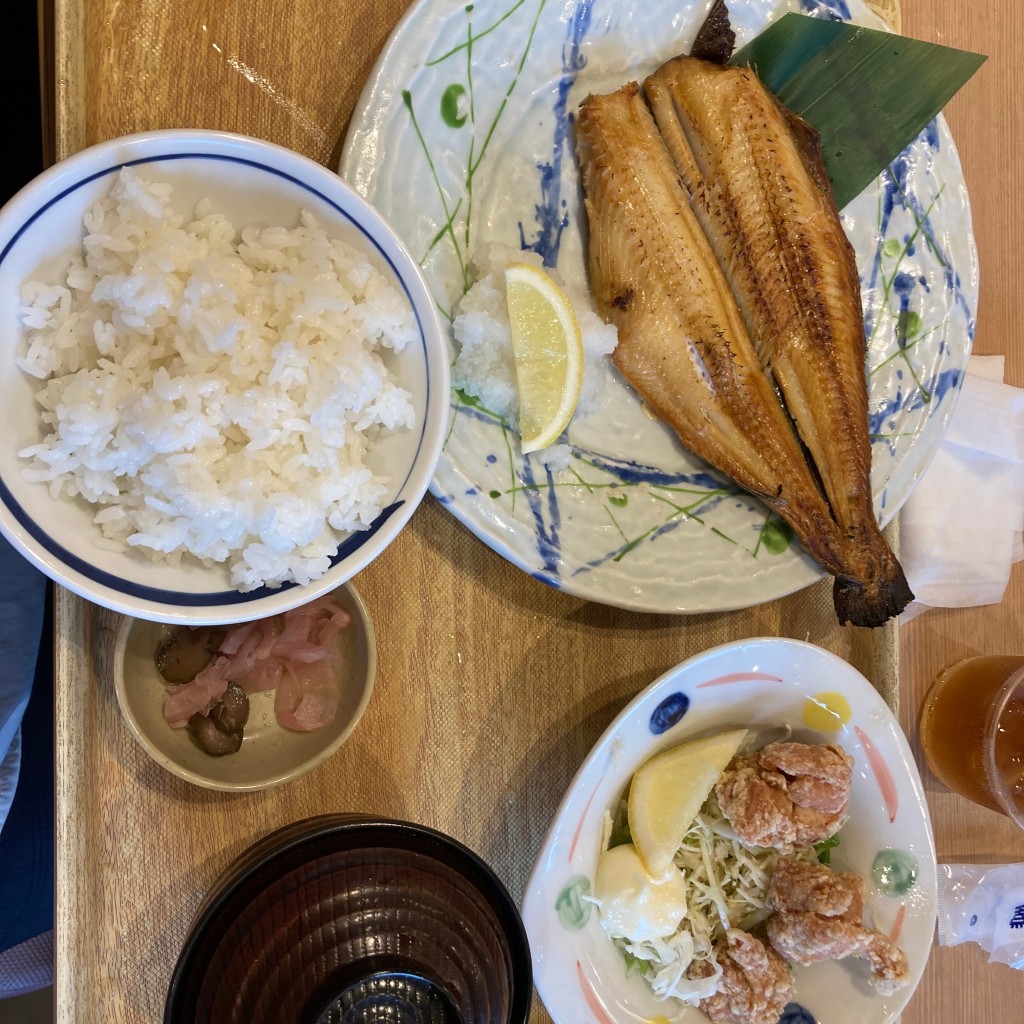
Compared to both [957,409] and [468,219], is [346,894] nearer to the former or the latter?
[468,219]

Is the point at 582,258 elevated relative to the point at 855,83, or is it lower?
lower

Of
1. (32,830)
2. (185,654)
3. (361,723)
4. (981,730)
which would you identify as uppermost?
(185,654)

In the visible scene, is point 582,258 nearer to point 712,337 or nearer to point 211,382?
point 712,337

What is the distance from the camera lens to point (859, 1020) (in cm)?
150

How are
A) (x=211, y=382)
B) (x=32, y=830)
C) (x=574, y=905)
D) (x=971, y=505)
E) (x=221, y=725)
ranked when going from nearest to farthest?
(x=211, y=382) < (x=221, y=725) < (x=574, y=905) < (x=32, y=830) < (x=971, y=505)

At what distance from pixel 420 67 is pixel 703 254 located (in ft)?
2.06

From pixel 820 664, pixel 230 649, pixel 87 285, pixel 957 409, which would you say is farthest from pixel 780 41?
pixel 230 649

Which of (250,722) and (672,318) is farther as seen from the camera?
(672,318)

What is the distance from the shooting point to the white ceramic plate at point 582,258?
1.35 metres

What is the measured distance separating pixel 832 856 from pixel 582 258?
1.27 meters

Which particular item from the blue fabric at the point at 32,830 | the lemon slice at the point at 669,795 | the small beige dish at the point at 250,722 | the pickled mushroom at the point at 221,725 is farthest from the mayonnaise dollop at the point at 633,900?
the blue fabric at the point at 32,830

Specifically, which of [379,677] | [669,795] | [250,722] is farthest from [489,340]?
[669,795]

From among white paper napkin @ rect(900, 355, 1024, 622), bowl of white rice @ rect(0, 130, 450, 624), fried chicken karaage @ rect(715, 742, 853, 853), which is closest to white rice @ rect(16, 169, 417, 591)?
bowl of white rice @ rect(0, 130, 450, 624)

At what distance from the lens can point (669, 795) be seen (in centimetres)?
143
